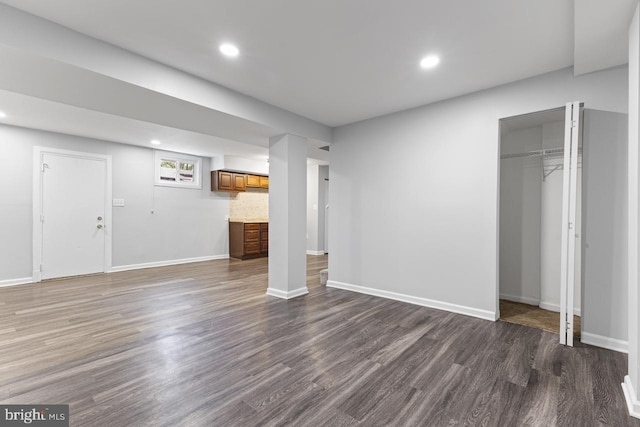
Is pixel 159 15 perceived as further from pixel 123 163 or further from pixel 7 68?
pixel 123 163

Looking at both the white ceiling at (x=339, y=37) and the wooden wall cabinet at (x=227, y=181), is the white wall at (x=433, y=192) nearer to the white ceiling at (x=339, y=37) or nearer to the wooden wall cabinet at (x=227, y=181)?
the white ceiling at (x=339, y=37)

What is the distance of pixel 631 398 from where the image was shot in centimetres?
180

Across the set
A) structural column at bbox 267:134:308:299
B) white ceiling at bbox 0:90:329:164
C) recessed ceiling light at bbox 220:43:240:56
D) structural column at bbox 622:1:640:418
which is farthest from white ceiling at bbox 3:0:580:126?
white ceiling at bbox 0:90:329:164

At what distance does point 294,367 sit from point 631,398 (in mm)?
2182

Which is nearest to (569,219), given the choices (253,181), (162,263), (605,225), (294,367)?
(605,225)

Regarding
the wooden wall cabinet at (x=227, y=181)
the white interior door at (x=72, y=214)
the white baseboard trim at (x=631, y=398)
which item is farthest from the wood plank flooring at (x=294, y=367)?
the wooden wall cabinet at (x=227, y=181)

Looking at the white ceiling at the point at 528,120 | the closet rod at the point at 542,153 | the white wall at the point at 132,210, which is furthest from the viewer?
the white wall at the point at 132,210

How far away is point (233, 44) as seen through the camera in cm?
240

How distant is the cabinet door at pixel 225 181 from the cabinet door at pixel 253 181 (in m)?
0.56

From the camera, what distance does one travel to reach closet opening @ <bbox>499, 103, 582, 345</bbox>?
11.7 feet

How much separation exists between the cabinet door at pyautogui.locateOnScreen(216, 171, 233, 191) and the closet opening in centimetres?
590

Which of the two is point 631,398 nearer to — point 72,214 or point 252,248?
point 252,248

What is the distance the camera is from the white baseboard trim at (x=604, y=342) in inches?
98.9

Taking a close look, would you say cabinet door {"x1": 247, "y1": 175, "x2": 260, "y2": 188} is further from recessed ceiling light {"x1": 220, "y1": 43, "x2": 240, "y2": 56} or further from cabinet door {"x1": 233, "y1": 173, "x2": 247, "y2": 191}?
recessed ceiling light {"x1": 220, "y1": 43, "x2": 240, "y2": 56}
